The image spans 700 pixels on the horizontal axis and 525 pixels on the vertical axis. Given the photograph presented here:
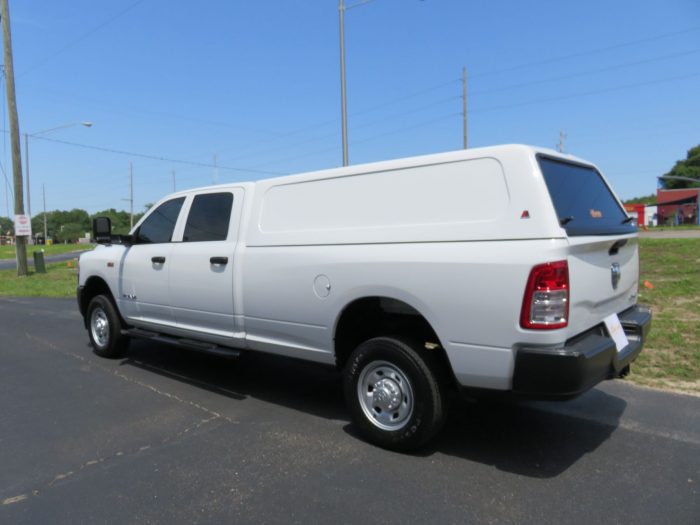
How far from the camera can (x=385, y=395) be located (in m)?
3.67

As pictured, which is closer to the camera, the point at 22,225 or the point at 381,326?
the point at 381,326

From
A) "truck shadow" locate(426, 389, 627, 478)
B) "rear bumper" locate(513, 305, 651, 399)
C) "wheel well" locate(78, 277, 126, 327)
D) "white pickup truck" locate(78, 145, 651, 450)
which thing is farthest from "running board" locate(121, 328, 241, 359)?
"rear bumper" locate(513, 305, 651, 399)

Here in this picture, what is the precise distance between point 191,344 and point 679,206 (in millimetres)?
74485

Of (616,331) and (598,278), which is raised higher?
(598,278)

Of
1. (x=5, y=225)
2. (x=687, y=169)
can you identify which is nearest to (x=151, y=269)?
(x=687, y=169)

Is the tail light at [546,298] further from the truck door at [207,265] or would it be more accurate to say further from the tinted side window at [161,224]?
the tinted side window at [161,224]

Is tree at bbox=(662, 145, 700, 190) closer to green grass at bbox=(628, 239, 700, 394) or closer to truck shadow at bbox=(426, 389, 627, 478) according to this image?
green grass at bbox=(628, 239, 700, 394)

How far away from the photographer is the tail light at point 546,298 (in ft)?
9.67

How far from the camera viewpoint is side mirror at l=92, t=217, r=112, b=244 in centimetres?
591

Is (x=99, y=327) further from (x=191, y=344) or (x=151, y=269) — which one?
(x=191, y=344)

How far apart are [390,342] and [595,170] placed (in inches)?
88.3

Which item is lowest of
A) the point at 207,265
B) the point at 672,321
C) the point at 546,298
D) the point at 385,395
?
the point at 672,321

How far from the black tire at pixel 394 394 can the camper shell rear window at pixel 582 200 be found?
1278 mm

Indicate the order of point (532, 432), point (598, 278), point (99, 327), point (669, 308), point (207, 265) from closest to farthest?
point (598, 278) < point (532, 432) < point (207, 265) < point (99, 327) < point (669, 308)
